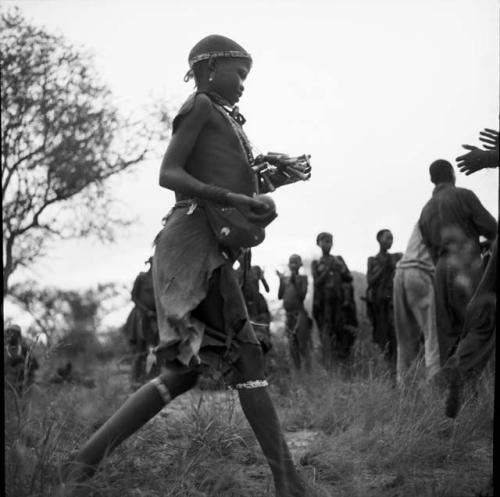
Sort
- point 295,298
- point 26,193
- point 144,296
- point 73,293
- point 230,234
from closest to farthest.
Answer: point 230,234
point 144,296
point 295,298
point 26,193
point 73,293

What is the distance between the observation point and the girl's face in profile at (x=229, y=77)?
435 centimetres

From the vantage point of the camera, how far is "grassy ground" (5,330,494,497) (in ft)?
13.9

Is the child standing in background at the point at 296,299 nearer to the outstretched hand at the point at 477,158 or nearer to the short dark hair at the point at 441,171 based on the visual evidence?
the short dark hair at the point at 441,171

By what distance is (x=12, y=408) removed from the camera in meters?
5.65

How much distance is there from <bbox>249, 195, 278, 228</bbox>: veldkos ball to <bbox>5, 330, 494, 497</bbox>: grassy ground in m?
1.05

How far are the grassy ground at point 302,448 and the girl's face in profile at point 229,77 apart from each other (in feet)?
4.77

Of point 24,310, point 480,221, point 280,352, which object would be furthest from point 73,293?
point 480,221

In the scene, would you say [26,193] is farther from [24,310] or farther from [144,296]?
[144,296]

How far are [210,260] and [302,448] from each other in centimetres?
178

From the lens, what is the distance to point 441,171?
26.5 ft

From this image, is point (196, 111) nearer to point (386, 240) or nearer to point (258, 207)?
point (258, 207)

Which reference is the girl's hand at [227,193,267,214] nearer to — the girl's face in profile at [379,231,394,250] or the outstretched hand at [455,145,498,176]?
the outstretched hand at [455,145,498,176]

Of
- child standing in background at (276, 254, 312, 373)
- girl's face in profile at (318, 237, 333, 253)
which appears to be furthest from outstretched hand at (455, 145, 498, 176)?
child standing in background at (276, 254, 312, 373)

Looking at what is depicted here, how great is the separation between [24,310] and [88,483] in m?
16.8
